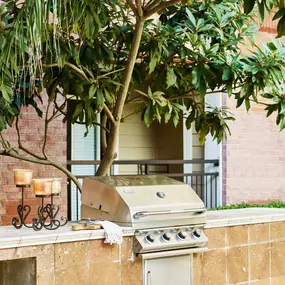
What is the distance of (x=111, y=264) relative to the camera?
460 centimetres

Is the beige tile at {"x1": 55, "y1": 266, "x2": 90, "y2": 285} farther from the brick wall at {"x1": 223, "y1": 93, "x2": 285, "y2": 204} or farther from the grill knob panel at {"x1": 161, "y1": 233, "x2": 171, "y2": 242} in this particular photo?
the brick wall at {"x1": 223, "y1": 93, "x2": 285, "y2": 204}

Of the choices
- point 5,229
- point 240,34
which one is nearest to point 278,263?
point 240,34

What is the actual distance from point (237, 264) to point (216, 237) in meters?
0.36

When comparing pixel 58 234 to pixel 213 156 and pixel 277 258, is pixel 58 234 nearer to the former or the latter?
pixel 277 258

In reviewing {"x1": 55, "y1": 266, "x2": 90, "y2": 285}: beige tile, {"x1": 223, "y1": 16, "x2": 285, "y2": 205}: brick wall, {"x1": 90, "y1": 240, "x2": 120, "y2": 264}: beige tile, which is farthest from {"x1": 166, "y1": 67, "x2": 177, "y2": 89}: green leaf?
{"x1": 223, "y1": 16, "x2": 285, "y2": 205}: brick wall

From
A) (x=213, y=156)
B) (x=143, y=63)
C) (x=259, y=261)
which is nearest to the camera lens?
(x=259, y=261)

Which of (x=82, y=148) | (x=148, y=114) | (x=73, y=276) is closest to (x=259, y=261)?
(x=148, y=114)

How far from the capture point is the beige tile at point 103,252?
4508 mm

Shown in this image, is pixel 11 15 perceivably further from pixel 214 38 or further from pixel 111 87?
pixel 214 38

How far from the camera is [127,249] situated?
4.68 m

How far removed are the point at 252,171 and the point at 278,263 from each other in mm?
4333

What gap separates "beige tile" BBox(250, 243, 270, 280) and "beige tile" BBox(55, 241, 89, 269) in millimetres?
1787

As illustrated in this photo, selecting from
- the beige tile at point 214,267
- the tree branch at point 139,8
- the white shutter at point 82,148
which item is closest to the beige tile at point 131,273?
the beige tile at point 214,267

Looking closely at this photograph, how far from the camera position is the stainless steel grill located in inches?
184
